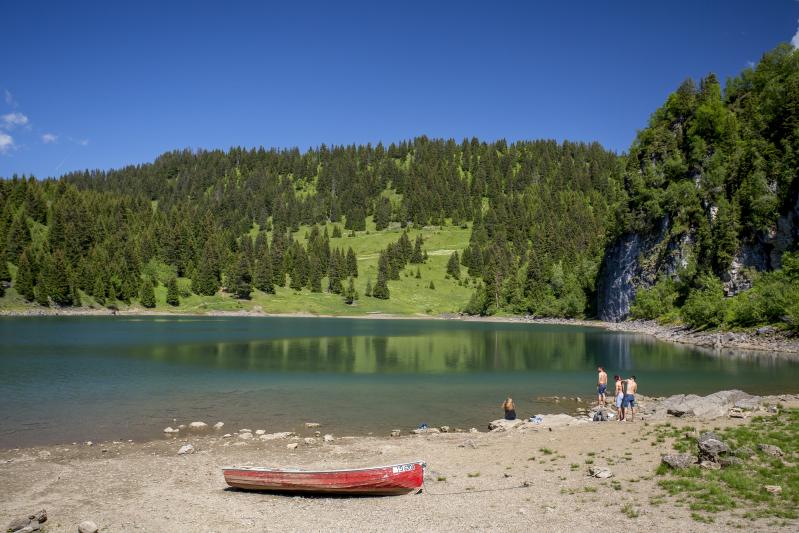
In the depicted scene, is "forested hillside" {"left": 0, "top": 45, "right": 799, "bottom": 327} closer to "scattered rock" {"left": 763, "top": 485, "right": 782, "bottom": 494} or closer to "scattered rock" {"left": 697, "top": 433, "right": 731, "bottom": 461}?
"scattered rock" {"left": 697, "top": 433, "right": 731, "bottom": 461}

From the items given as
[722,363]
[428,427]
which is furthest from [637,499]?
[722,363]

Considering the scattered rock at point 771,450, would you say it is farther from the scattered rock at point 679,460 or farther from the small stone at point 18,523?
the small stone at point 18,523

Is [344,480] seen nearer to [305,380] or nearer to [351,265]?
[305,380]

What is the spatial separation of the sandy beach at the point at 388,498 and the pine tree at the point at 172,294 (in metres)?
141

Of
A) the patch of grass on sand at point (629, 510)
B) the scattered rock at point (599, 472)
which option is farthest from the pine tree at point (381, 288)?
the patch of grass on sand at point (629, 510)

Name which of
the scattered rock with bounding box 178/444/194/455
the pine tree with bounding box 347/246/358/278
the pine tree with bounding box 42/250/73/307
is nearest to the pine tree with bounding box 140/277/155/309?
the pine tree with bounding box 42/250/73/307

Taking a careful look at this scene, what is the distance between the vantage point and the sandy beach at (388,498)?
47.8 ft

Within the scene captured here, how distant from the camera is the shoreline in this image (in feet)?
214

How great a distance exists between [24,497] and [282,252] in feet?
584

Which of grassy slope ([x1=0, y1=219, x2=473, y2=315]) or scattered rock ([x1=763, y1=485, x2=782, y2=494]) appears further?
grassy slope ([x1=0, y1=219, x2=473, y2=315])

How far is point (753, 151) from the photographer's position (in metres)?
92.2

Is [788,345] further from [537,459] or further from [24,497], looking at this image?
[24,497]

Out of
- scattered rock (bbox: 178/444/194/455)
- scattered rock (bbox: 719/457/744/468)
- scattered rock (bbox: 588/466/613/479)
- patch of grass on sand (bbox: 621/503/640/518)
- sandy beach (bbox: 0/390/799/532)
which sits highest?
Result: scattered rock (bbox: 719/457/744/468)

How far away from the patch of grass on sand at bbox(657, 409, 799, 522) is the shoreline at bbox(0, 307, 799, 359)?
47.9m
